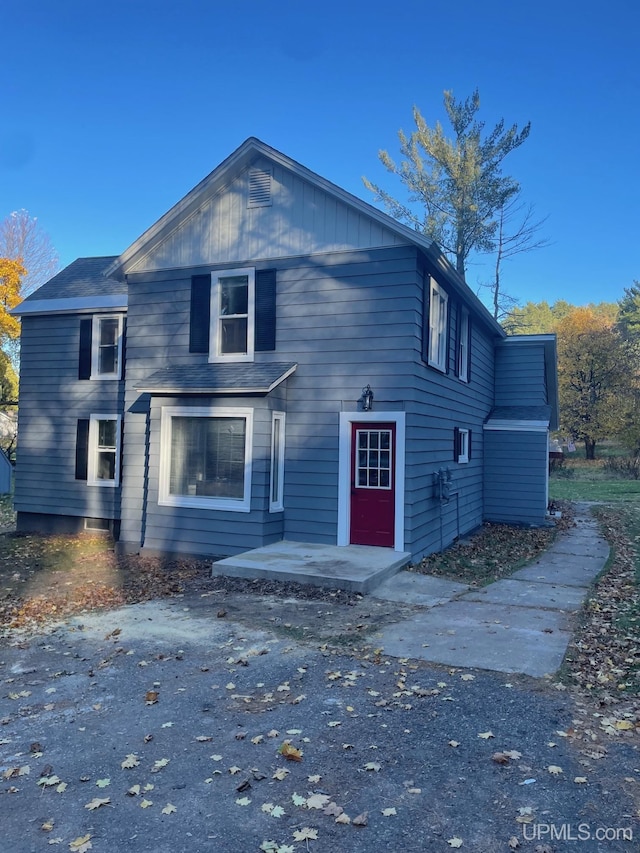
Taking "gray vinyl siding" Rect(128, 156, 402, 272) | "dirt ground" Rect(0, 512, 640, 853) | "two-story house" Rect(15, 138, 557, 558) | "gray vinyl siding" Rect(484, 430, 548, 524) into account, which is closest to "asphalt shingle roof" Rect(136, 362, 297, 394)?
"two-story house" Rect(15, 138, 557, 558)

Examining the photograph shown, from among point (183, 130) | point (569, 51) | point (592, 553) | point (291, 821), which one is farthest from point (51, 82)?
point (291, 821)

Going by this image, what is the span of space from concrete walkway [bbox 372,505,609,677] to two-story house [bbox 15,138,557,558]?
5.63ft

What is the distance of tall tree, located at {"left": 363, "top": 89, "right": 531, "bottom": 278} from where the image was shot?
28984mm

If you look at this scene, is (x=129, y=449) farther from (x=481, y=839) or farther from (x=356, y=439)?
(x=481, y=839)

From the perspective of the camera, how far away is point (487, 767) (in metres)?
3.72

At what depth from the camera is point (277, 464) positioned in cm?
1049

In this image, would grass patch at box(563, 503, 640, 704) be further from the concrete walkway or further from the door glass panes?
the door glass panes

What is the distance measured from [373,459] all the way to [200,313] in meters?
4.21

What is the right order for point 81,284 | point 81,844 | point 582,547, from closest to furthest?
1. point 81,844
2. point 582,547
3. point 81,284

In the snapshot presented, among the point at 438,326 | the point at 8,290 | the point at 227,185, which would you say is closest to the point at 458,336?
the point at 438,326

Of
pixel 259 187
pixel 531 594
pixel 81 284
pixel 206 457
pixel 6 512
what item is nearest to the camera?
pixel 531 594

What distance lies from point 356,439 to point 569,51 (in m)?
12.9

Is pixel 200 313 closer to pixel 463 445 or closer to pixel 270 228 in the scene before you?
pixel 270 228

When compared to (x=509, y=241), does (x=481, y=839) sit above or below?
below
